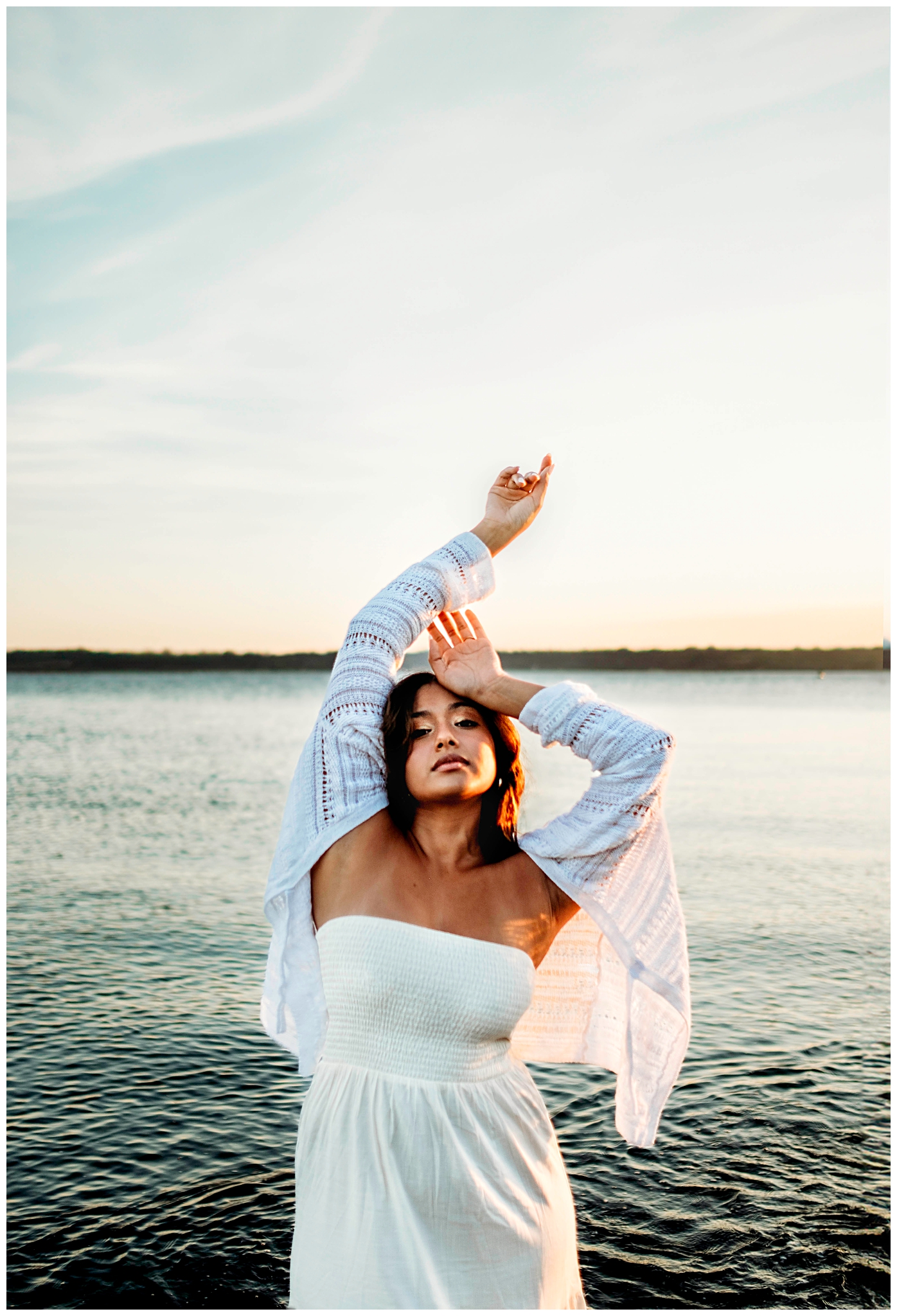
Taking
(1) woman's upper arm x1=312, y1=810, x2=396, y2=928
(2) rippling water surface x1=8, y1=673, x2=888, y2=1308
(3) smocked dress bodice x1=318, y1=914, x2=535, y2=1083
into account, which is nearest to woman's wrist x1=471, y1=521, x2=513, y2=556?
(2) rippling water surface x1=8, y1=673, x2=888, y2=1308

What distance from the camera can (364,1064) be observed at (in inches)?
105

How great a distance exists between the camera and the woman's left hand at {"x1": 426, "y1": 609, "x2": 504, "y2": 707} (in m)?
3.08

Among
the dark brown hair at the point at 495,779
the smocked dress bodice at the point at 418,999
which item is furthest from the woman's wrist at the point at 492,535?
the smocked dress bodice at the point at 418,999

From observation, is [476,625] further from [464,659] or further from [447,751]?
[447,751]

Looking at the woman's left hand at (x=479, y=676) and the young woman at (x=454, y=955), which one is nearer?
the young woman at (x=454, y=955)

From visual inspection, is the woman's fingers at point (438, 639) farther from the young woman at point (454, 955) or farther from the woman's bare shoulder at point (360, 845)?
the woman's bare shoulder at point (360, 845)

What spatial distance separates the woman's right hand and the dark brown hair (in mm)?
611

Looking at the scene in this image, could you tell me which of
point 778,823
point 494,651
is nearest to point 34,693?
point 778,823

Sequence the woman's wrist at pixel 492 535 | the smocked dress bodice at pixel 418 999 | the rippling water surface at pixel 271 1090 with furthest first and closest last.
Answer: the rippling water surface at pixel 271 1090
the woman's wrist at pixel 492 535
the smocked dress bodice at pixel 418 999

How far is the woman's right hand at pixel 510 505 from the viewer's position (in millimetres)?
3523

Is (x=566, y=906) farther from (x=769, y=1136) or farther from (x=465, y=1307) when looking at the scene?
(x=769, y=1136)

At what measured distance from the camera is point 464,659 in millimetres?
3156

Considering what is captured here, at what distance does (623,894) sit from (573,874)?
17cm

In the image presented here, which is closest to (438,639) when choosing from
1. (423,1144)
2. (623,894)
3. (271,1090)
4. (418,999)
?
(623,894)
